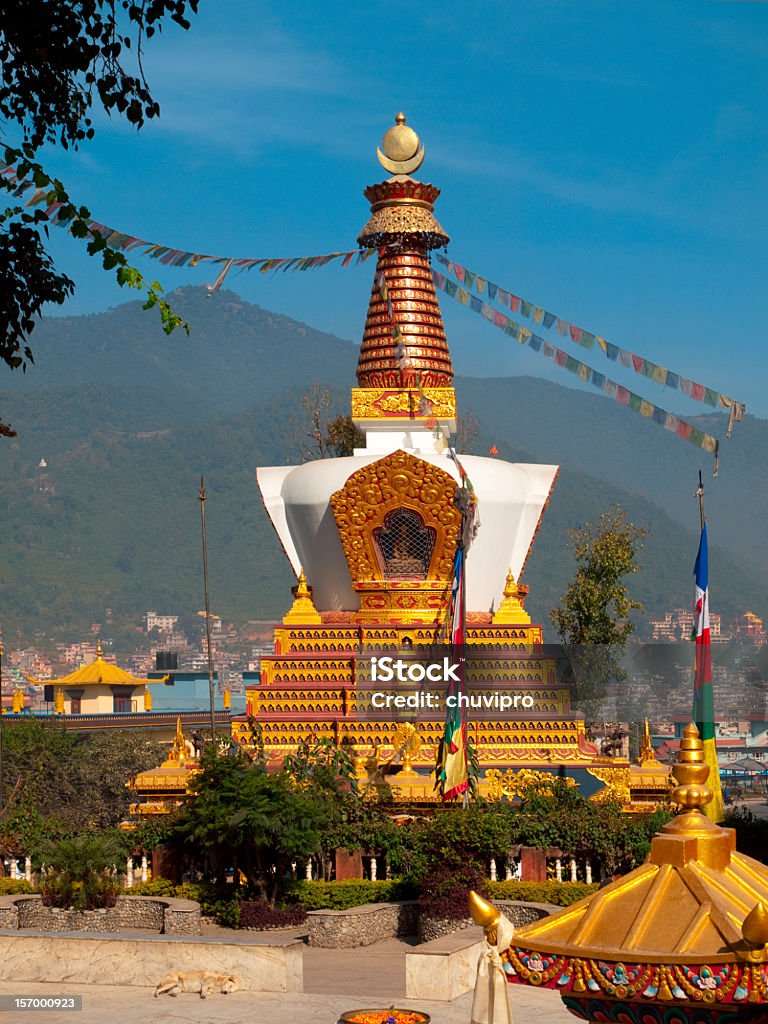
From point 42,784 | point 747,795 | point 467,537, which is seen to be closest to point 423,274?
point 467,537

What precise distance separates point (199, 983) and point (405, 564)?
14.4 metres

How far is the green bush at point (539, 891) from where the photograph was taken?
18906 mm

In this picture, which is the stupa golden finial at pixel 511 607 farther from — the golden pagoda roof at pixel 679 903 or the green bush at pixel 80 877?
the golden pagoda roof at pixel 679 903

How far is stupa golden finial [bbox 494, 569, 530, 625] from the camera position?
27.9m

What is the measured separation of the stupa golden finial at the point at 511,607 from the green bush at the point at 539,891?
8.45m

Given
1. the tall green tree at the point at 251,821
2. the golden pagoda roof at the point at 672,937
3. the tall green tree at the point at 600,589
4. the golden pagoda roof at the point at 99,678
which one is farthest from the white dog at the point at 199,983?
the golden pagoda roof at the point at 99,678

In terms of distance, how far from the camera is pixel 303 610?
94.0ft

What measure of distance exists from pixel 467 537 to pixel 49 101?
65.5 feet

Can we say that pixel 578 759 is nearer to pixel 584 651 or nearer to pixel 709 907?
pixel 584 651

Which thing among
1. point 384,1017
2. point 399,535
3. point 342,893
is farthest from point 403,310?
point 384,1017

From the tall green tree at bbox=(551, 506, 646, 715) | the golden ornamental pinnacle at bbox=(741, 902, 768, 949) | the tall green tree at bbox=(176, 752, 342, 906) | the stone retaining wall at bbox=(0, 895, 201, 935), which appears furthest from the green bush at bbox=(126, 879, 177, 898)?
the tall green tree at bbox=(551, 506, 646, 715)

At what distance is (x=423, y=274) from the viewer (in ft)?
104

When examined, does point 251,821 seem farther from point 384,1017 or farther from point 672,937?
point 672,937

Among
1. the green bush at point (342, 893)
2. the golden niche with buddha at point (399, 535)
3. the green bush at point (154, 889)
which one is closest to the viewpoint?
the green bush at point (342, 893)
